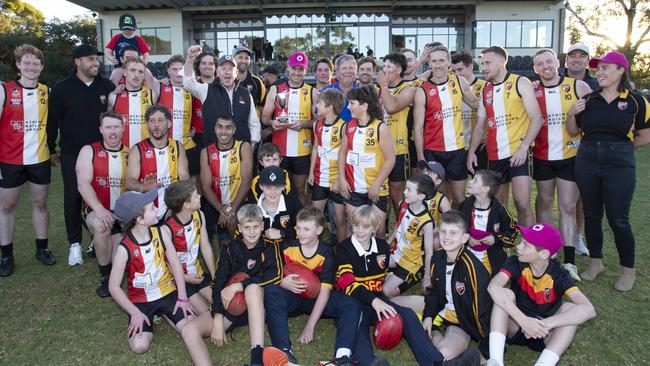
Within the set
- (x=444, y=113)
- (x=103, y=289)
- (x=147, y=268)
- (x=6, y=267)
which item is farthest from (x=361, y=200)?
(x=6, y=267)

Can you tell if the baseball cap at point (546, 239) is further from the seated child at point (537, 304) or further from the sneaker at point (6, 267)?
the sneaker at point (6, 267)

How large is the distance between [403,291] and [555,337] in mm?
1500

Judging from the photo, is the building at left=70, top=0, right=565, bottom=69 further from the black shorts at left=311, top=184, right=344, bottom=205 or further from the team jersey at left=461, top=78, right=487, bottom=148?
the black shorts at left=311, top=184, right=344, bottom=205

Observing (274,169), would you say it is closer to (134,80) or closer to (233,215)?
(233,215)

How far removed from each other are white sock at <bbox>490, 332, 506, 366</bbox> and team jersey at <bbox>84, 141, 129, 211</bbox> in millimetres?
3714

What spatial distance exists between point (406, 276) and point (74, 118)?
3.84 meters

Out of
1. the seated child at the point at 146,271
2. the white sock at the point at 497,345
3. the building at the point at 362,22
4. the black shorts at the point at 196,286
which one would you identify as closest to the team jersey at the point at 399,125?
the black shorts at the point at 196,286

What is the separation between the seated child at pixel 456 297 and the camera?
3301 millimetres

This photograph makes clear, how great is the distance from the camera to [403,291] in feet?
14.3

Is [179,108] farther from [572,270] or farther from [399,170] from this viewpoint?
[572,270]

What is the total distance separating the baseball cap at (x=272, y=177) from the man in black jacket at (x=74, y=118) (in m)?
2.14

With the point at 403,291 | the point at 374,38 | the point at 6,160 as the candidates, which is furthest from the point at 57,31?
the point at 403,291

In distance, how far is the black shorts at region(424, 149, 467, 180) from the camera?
17.1 feet

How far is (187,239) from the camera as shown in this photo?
163 inches
